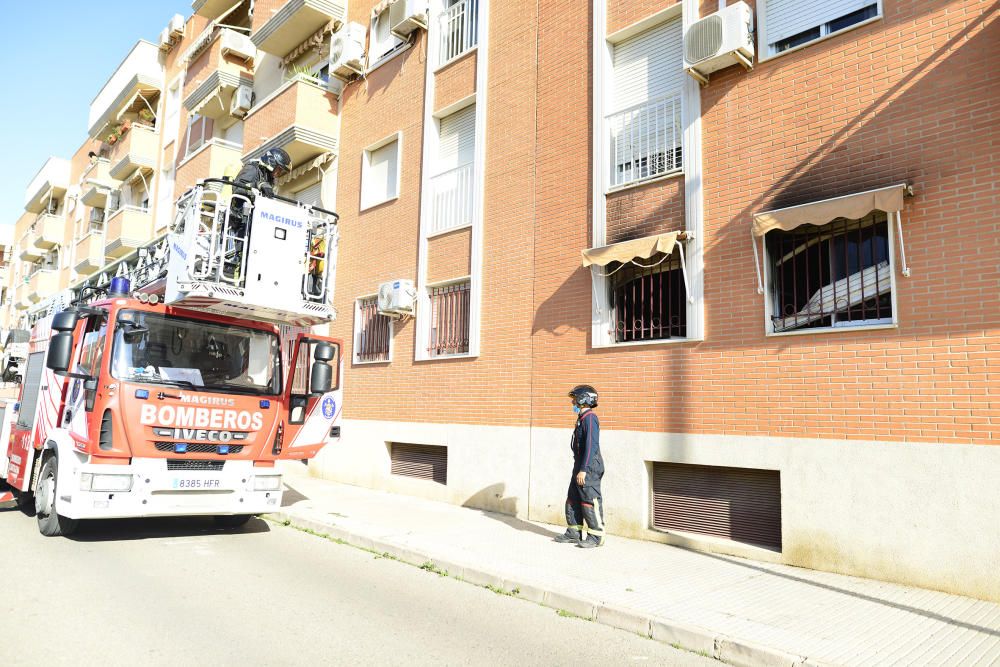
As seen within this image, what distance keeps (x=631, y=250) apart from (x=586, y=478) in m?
2.91

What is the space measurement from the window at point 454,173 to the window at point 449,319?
1069 millimetres

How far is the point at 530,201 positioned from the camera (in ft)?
35.0

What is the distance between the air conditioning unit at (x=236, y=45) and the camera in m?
19.4

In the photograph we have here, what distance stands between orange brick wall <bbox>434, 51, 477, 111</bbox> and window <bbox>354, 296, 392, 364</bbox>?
3.97m

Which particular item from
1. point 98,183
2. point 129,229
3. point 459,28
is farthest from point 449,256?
point 98,183

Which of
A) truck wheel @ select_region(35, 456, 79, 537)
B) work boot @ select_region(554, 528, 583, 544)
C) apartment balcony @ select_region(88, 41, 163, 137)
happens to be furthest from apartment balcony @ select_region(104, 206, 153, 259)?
work boot @ select_region(554, 528, 583, 544)

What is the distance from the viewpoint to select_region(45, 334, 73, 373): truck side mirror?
7.24m

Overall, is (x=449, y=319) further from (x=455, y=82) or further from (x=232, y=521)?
(x=232, y=521)

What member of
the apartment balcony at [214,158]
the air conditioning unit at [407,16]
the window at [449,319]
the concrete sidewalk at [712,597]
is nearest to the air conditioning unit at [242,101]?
the apartment balcony at [214,158]

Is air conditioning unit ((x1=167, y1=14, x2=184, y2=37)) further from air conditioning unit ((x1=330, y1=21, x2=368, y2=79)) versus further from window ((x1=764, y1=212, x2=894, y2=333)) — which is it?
window ((x1=764, y1=212, x2=894, y2=333))

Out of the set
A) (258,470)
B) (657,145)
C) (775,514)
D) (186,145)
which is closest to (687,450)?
(775,514)

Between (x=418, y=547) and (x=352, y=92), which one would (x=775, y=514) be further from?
(x=352, y=92)

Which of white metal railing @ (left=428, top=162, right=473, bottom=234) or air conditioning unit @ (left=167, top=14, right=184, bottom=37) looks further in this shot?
air conditioning unit @ (left=167, top=14, right=184, bottom=37)

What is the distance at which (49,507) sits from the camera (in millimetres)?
7812
